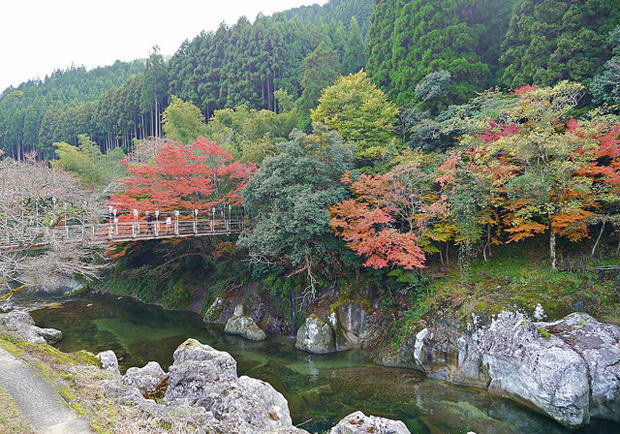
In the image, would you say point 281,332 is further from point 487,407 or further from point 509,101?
point 509,101

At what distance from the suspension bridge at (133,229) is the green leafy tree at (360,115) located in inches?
302

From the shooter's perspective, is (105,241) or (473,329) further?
(105,241)

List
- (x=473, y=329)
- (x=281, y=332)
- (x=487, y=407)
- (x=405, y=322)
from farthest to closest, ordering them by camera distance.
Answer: (x=281, y=332)
(x=405, y=322)
(x=473, y=329)
(x=487, y=407)

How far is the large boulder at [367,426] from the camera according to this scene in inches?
241

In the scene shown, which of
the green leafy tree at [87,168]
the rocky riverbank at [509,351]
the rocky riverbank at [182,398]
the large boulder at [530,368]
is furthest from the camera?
the green leafy tree at [87,168]

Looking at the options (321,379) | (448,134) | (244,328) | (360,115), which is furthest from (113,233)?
(448,134)

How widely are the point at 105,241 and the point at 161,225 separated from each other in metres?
4.08

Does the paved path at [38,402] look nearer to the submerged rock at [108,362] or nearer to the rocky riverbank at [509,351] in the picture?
the submerged rock at [108,362]

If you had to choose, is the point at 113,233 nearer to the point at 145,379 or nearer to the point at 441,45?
the point at 145,379

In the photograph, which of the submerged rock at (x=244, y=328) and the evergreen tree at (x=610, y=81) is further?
the submerged rock at (x=244, y=328)

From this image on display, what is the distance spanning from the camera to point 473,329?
Result: 1032 cm

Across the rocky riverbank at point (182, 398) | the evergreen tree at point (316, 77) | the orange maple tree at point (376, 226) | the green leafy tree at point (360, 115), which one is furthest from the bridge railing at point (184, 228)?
the evergreen tree at point (316, 77)

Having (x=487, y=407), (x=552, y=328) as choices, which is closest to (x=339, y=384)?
(x=487, y=407)

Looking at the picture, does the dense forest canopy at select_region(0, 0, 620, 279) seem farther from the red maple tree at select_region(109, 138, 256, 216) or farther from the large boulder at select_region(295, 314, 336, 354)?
the large boulder at select_region(295, 314, 336, 354)
